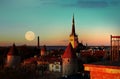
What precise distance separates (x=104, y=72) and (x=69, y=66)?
34314mm

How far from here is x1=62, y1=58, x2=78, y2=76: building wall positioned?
123 ft

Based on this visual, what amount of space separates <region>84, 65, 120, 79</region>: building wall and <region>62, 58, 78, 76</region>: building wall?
3391 centimetres

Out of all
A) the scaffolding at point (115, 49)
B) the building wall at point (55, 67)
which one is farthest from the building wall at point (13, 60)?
the scaffolding at point (115, 49)

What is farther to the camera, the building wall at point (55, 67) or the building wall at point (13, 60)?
the building wall at point (13, 60)

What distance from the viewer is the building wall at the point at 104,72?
325 centimetres

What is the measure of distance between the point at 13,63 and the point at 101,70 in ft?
141

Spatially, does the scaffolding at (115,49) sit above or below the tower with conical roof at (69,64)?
above

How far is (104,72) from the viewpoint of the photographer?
335 cm

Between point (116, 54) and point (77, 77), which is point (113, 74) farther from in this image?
point (77, 77)

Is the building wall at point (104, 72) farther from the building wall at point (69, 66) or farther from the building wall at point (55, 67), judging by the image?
the building wall at point (55, 67)

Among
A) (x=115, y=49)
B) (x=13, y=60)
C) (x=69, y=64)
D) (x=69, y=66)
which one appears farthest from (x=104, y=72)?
(x=13, y=60)

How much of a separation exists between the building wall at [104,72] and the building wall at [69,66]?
3391 centimetres

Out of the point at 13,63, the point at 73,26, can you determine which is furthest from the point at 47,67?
the point at 73,26

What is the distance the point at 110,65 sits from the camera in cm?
333
